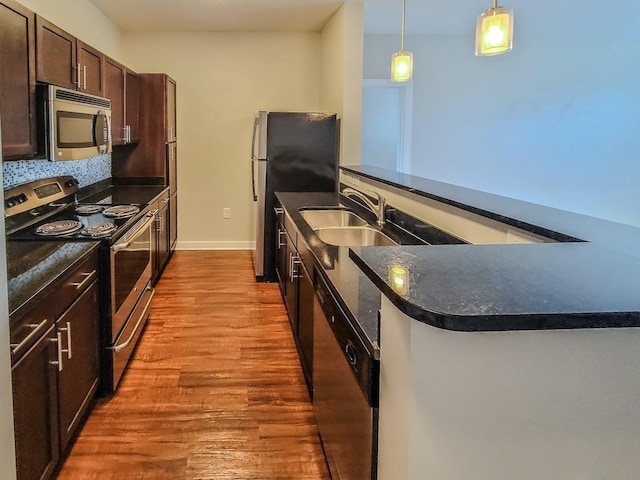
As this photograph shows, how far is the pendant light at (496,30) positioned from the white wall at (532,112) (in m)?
3.80

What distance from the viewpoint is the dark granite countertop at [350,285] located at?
1.59 m

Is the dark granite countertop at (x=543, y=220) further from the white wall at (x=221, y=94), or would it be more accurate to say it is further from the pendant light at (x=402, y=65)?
the white wall at (x=221, y=94)

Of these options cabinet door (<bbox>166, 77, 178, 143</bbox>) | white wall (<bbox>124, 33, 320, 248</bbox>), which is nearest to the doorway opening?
white wall (<bbox>124, 33, 320, 248</bbox>)

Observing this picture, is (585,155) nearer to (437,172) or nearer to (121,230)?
(437,172)

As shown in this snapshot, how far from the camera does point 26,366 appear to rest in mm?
1881

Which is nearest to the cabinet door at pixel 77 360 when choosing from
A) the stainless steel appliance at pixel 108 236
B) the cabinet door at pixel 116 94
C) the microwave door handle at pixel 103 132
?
the stainless steel appliance at pixel 108 236

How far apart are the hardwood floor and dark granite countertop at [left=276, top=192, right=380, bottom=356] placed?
83cm

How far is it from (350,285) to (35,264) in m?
1.30

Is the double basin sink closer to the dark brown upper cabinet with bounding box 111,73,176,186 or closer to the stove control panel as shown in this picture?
the stove control panel

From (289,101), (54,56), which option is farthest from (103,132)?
(289,101)

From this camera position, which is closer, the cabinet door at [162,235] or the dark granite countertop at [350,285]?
the dark granite countertop at [350,285]

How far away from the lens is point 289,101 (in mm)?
6574

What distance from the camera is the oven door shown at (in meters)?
2.94

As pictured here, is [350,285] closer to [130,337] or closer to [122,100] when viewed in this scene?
[130,337]
